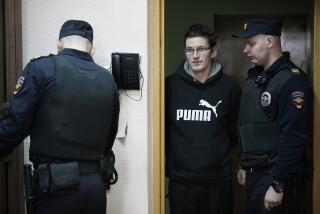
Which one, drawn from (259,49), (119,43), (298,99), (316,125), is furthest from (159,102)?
(316,125)

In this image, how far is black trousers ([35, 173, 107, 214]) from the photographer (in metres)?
1.53

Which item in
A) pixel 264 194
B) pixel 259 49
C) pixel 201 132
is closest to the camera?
pixel 264 194

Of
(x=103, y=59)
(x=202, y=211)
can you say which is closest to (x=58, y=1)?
(x=103, y=59)

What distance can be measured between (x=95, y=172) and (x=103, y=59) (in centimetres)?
60

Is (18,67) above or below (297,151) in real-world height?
above

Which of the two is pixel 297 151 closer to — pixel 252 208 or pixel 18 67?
pixel 252 208

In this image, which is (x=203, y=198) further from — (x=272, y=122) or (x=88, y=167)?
(x=88, y=167)

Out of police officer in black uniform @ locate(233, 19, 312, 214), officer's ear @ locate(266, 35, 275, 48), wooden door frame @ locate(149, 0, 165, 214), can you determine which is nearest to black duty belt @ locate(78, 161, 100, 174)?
wooden door frame @ locate(149, 0, 165, 214)

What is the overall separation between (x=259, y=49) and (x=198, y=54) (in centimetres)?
34

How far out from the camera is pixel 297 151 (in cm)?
171

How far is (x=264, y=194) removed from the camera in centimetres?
184

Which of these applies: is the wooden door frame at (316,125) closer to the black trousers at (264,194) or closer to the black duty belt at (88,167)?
the black trousers at (264,194)

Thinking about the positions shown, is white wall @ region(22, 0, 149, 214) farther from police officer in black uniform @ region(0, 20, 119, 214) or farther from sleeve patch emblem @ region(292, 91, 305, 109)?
sleeve patch emblem @ region(292, 91, 305, 109)

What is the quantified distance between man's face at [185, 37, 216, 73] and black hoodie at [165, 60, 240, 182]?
0.07 m
